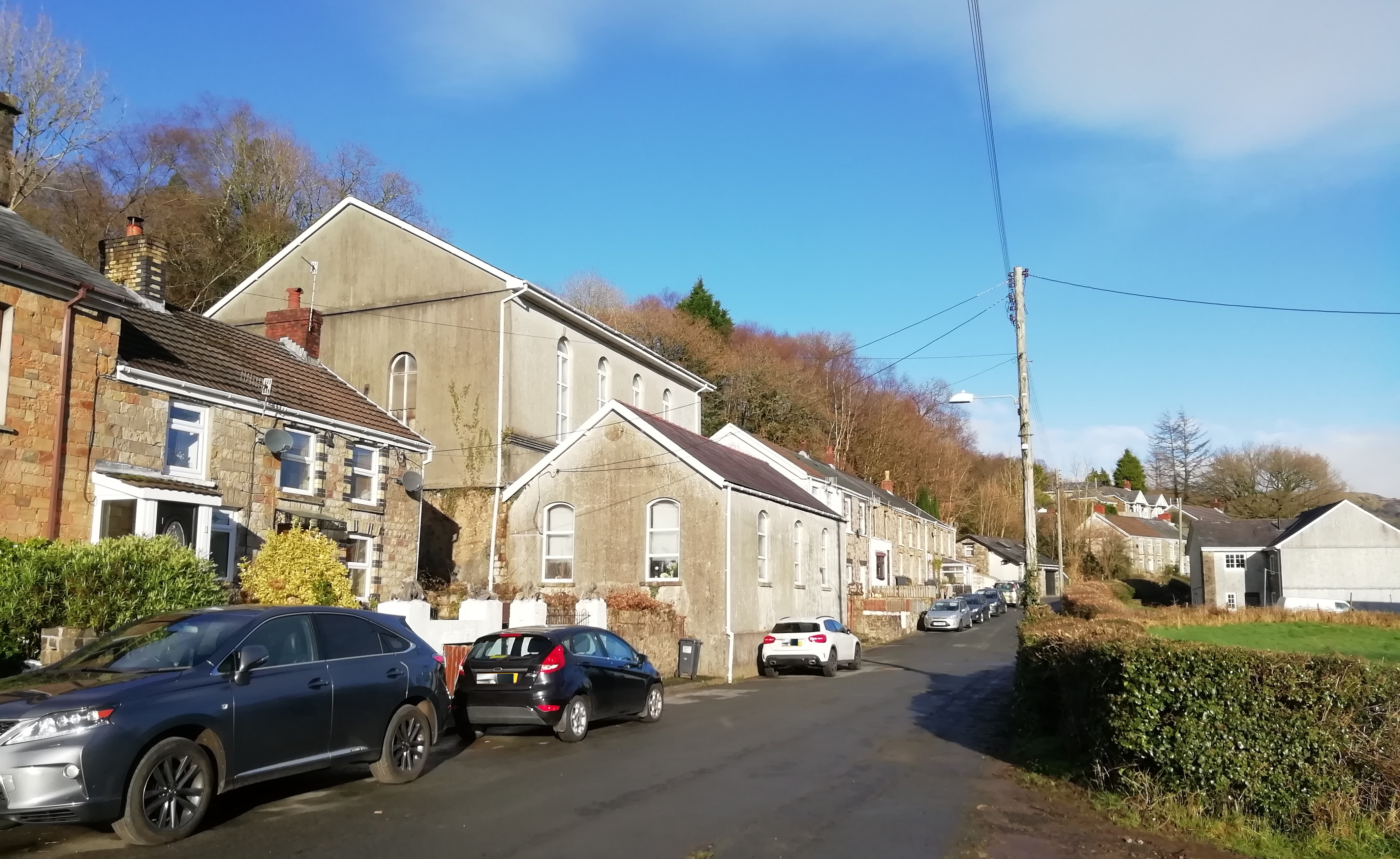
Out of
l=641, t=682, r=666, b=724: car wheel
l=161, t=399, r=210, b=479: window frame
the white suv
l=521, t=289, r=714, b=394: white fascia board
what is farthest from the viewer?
l=521, t=289, r=714, b=394: white fascia board

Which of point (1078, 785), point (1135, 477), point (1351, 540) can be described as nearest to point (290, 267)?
point (1078, 785)

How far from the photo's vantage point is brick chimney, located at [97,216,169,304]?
66.1ft

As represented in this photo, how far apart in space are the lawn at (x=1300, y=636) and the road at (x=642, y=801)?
10.2 meters

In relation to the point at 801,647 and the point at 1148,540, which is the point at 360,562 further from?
the point at 1148,540

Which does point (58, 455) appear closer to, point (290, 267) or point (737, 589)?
point (737, 589)

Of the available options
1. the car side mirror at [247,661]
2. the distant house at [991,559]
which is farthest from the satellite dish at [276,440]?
the distant house at [991,559]

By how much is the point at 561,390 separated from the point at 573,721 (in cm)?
1882

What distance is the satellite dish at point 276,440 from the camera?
19.0m

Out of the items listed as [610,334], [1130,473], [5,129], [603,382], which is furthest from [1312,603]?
[1130,473]

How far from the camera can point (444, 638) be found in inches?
684

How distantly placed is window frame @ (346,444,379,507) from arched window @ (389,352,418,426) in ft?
22.5

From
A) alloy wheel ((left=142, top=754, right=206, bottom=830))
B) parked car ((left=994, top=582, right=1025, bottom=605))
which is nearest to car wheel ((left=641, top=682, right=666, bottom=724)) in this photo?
alloy wheel ((left=142, top=754, right=206, bottom=830))

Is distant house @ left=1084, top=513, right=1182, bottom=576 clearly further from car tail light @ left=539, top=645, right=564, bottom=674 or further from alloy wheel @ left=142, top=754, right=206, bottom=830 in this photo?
alloy wheel @ left=142, top=754, right=206, bottom=830

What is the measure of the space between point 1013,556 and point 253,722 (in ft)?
274
